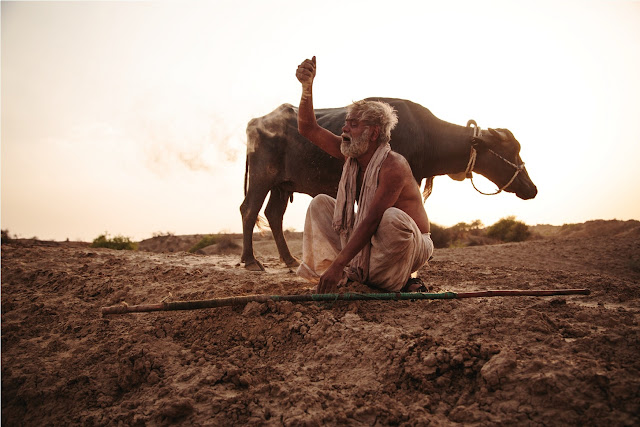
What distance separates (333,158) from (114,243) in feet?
27.0

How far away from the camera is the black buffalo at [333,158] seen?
537cm

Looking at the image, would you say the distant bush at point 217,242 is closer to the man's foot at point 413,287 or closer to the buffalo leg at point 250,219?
the buffalo leg at point 250,219

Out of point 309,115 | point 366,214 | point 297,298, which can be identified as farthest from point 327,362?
point 309,115

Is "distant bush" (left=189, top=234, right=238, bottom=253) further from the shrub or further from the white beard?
the white beard

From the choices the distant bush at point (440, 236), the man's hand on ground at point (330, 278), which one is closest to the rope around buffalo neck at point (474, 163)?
the man's hand on ground at point (330, 278)

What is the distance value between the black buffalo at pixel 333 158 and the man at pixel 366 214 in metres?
1.57

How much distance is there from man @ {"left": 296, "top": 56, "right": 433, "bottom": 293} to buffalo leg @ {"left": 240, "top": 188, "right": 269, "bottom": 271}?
6.54 feet

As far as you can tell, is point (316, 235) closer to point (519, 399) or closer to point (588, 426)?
point (519, 399)

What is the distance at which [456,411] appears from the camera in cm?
188

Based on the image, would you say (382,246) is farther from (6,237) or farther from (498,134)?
(6,237)

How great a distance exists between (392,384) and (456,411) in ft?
1.07

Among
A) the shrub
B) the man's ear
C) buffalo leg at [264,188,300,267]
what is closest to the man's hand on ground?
the man's ear

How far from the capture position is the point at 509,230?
13250 millimetres

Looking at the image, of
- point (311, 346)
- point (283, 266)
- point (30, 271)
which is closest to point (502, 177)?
point (283, 266)
